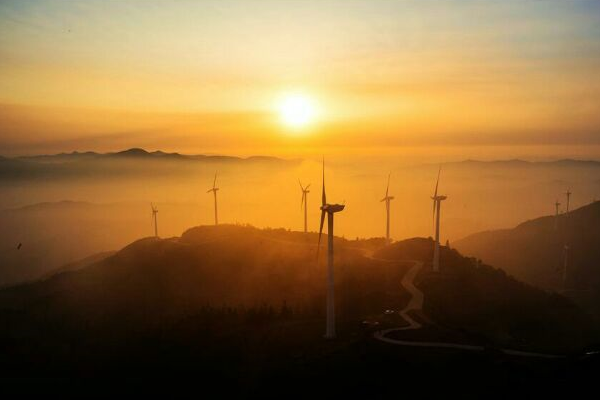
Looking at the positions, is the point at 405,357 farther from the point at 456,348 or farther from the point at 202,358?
the point at 202,358

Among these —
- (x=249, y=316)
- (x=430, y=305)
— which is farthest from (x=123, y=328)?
(x=430, y=305)

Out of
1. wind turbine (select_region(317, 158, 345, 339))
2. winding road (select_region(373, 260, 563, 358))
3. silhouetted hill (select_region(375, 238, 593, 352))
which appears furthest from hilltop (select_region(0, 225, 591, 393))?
wind turbine (select_region(317, 158, 345, 339))

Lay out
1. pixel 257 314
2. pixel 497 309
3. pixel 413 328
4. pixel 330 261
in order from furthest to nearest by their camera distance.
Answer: pixel 497 309
pixel 257 314
pixel 413 328
pixel 330 261

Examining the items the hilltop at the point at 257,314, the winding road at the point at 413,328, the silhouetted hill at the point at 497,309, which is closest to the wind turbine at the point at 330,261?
the hilltop at the point at 257,314

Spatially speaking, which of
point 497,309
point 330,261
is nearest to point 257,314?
point 330,261

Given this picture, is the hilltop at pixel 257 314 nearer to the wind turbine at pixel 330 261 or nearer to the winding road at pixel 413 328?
the winding road at pixel 413 328

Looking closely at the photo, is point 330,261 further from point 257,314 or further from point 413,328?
point 257,314

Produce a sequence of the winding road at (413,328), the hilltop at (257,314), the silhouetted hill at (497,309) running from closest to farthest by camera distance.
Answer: the winding road at (413,328)
the hilltop at (257,314)
the silhouetted hill at (497,309)

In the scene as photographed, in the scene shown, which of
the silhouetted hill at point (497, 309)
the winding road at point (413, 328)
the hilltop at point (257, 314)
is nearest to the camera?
the winding road at point (413, 328)

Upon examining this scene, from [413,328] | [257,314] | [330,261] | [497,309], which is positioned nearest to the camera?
[330,261]

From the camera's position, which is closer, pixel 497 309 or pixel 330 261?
pixel 330 261

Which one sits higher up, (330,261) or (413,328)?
(330,261)

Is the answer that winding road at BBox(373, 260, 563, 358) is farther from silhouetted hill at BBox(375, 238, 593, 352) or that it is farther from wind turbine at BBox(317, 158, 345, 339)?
wind turbine at BBox(317, 158, 345, 339)
